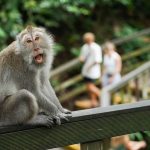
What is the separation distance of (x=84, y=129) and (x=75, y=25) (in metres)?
12.1

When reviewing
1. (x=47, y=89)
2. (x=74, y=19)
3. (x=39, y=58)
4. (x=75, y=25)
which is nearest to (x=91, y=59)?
(x=74, y=19)

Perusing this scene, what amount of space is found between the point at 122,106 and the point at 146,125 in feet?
0.56

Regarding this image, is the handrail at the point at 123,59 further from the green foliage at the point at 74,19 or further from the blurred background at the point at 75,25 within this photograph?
the green foliage at the point at 74,19

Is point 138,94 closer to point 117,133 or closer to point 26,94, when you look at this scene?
point 26,94

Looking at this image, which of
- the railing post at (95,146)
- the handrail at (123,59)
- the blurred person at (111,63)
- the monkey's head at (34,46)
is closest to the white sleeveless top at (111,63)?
the blurred person at (111,63)

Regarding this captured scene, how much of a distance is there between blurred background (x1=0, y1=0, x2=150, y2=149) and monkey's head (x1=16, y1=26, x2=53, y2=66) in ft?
21.0

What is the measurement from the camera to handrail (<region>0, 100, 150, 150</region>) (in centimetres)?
266

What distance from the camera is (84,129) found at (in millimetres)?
2771

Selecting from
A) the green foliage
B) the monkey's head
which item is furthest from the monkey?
the green foliage

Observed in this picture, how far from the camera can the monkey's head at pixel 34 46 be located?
404 centimetres

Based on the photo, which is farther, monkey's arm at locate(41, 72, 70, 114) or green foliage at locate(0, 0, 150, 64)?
green foliage at locate(0, 0, 150, 64)

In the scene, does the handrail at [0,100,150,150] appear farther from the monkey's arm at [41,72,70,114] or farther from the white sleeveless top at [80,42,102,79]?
the white sleeveless top at [80,42,102,79]

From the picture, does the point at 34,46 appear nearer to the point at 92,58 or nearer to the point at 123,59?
the point at 92,58

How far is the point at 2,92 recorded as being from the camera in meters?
4.08
